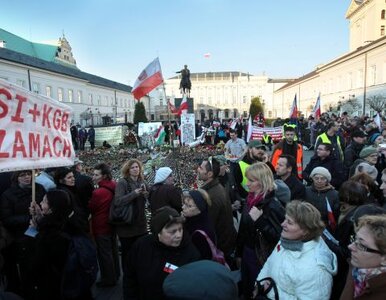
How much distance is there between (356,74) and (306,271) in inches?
2077

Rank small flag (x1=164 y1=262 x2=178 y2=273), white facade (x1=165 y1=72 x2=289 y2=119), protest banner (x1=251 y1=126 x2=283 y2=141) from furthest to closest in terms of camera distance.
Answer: white facade (x1=165 y1=72 x2=289 y2=119)
protest banner (x1=251 y1=126 x2=283 y2=141)
small flag (x1=164 y1=262 x2=178 y2=273)

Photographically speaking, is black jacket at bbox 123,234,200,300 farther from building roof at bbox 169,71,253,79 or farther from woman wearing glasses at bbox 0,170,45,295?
building roof at bbox 169,71,253,79

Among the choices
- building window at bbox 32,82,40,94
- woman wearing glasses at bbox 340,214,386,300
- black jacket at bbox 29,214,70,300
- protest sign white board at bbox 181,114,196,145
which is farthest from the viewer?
building window at bbox 32,82,40,94

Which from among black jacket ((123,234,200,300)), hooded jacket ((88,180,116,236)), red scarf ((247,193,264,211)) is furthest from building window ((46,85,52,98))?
black jacket ((123,234,200,300))

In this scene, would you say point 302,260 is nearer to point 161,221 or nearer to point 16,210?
point 161,221

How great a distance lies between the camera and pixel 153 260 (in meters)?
2.51

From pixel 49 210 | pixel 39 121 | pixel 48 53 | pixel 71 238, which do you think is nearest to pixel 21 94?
pixel 39 121

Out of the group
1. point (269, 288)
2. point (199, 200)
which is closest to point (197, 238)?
point (199, 200)

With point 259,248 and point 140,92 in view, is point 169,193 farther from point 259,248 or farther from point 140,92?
point 140,92

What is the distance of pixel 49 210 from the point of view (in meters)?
2.97

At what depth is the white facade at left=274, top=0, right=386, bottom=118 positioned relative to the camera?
4203cm

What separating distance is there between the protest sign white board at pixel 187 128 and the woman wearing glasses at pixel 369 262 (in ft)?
34.6

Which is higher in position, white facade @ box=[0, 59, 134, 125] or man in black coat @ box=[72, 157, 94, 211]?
white facade @ box=[0, 59, 134, 125]

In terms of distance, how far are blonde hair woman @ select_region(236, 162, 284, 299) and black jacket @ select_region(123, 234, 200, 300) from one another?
2.08 feet
